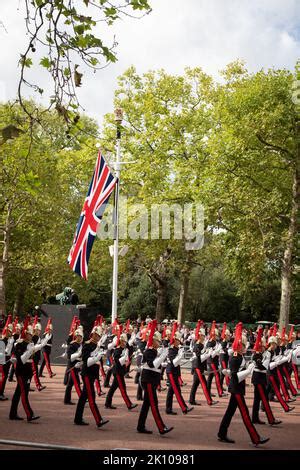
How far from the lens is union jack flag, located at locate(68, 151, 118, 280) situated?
19.5 meters

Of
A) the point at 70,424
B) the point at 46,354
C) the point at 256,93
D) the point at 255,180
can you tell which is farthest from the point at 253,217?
the point at 70,424

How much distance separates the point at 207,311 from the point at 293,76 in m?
23.4

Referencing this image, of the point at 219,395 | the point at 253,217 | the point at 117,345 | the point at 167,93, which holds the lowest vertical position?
the point at 219,395

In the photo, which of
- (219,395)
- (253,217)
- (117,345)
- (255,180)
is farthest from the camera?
(255,180)

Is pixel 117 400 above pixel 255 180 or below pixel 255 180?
below

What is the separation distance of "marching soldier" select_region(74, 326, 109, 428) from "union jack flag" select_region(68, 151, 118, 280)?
22.8ft

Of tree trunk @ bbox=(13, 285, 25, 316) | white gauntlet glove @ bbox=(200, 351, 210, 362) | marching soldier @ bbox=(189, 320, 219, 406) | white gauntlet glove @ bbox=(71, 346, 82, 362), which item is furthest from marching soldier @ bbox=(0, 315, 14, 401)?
tree trunk @ bbox=(13, 285, 25, 316)

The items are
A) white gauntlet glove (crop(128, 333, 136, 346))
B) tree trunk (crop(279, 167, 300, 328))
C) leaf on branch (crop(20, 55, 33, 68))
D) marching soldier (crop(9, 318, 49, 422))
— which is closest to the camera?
leaf on branch (crop(20, 55, 33, 68))

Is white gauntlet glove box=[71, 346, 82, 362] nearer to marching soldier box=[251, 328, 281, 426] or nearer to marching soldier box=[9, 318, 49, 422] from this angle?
marching soldier box=[9, 318, 49, 422]

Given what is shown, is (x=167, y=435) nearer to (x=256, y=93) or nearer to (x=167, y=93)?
(x=256, y=93)

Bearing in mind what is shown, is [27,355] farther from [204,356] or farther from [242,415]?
[204,356]

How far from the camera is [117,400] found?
1528cm

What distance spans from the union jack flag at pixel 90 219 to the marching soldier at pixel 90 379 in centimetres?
695
